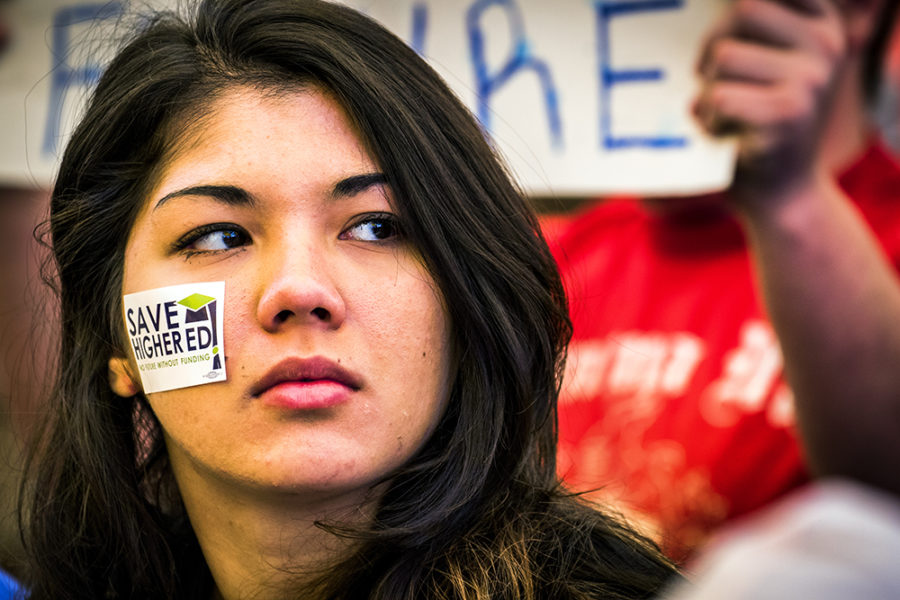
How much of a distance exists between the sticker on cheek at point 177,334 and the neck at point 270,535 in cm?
19

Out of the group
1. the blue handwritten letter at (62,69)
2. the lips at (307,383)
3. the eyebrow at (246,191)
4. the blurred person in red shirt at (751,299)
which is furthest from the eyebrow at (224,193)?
the blue handwritten letter at (62,69)

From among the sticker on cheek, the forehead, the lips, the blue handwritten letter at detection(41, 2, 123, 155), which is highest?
the blue handwritten letter at detection(41, 2, 123, 155)

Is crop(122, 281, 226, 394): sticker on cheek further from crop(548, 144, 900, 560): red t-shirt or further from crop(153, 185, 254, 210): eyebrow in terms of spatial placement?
crop(548, 144, 900, 560): red t-shirt

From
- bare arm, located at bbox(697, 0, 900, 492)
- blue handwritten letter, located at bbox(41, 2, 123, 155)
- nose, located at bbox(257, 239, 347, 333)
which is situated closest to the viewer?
nose, located at bbox(257, 239, 347, 333)

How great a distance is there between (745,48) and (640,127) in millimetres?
345

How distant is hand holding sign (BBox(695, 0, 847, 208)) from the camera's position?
6.72 ft

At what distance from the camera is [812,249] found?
2.05 meters

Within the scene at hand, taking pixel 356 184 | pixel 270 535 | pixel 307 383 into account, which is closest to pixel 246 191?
pixel 356 184

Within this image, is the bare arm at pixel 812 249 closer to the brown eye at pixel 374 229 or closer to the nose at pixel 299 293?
the brown eye at pixel 374 229

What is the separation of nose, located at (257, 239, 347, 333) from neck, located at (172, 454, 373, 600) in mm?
287

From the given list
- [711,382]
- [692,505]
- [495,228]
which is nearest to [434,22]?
[495,228]

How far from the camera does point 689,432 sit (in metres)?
2.47

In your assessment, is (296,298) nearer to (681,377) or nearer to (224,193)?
(224,193)

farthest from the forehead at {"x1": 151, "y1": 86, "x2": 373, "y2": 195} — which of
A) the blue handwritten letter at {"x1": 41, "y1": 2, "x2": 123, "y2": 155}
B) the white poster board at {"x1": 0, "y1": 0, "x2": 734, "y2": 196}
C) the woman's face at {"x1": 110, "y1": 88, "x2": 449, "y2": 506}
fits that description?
the blue handwritten letter at {"x1": 41, "y1": 2, "x2": 123, "y2": 155}
